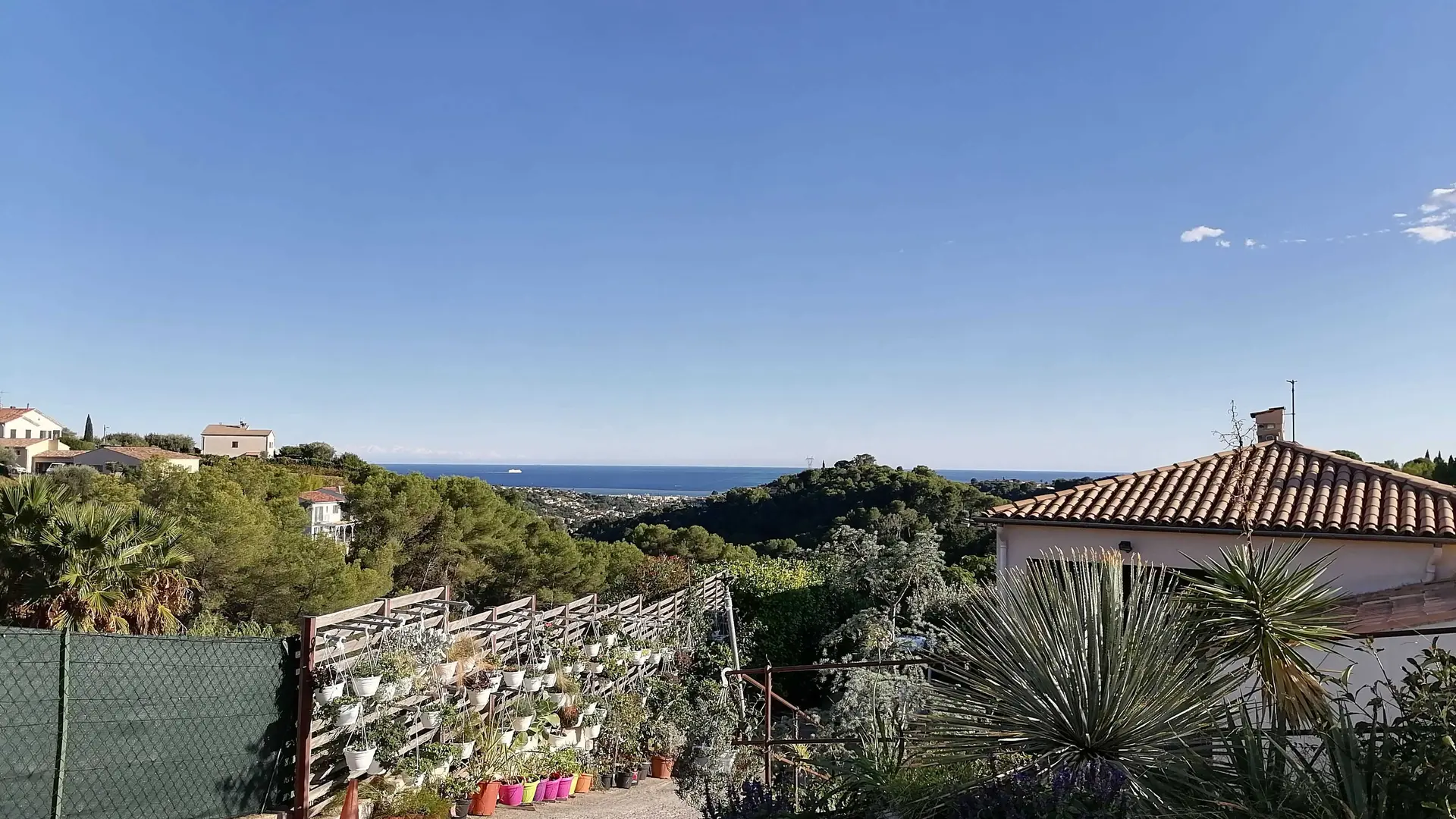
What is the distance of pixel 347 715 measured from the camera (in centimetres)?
552

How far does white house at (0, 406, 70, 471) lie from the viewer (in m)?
40.6

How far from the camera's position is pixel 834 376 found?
64.1 feet

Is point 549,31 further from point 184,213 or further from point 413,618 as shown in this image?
point 184,213

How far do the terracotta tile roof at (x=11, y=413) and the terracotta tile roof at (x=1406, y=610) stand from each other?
65.7 m

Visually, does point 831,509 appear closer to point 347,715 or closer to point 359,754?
point 359,754

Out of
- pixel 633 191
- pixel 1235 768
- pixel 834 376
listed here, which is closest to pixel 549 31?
pixel 633 191

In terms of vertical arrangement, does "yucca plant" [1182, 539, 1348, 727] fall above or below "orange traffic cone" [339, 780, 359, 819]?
above

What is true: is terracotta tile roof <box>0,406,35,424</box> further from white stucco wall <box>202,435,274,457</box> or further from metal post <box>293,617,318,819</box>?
metal post <box>293,617,318,819</box>

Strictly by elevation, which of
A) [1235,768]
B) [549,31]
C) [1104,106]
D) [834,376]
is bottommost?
[1235,768]

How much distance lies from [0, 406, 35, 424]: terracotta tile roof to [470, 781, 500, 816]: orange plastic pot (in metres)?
60.1

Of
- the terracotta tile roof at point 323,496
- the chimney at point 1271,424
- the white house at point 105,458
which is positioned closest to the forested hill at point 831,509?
the chimney at point 1271,424

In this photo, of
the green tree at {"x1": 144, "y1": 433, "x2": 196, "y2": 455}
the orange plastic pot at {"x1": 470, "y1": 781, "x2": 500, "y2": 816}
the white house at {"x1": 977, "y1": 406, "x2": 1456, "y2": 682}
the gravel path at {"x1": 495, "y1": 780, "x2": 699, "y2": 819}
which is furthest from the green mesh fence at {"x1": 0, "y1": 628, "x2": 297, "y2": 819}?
the green tree at {"x1": 144, "y1": 433, "x2": 196, "y2": 455}

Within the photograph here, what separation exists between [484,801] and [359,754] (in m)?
1.24

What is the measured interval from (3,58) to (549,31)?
6.51 meters
